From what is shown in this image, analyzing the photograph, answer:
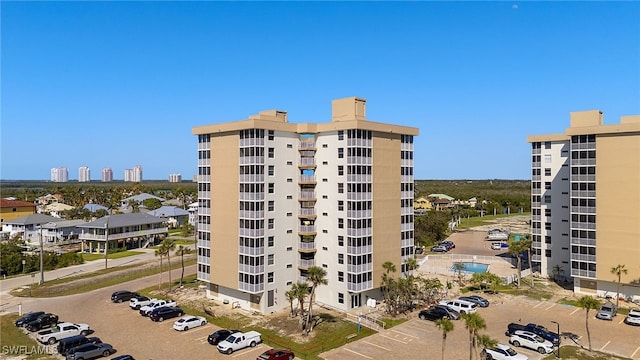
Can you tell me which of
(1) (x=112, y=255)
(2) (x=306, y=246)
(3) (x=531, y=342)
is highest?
(2) (x=306, y=246)

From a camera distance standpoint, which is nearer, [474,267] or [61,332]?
[61,332]

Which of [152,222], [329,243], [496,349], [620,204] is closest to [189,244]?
[152,222]

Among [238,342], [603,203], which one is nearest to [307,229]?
[238,342]

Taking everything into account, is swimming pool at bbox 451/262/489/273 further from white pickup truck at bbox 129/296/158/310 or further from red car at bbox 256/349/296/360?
white pickup truck at bbox 129/296/158/310

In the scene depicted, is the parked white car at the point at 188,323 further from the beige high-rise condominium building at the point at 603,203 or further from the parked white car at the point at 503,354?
the beige high-rise condominium building at the point at 603,203

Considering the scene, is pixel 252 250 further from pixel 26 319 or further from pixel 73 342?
pixel 26 319

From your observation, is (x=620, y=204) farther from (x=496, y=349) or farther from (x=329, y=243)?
(x=329, y=243)
